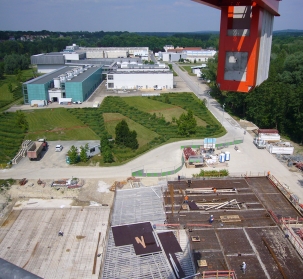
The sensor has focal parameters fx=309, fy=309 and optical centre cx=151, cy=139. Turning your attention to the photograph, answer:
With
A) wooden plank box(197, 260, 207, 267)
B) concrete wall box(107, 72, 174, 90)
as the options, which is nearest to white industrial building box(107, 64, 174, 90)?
concrete wall box(107, 72, 174, 90)

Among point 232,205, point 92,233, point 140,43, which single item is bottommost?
point 92,233

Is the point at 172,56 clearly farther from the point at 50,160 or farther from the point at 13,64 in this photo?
the point at 50,160

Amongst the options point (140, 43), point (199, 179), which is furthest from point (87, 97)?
point (140, 43)

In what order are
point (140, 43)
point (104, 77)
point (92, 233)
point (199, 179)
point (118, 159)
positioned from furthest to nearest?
point (140, 43), point (104, 77), point (118, 159), point (199, 179), point (92, 233)

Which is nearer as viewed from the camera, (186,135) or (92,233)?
(92,233)

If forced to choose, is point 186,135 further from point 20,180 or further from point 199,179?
point 20,180

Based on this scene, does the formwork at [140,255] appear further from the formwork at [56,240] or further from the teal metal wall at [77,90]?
the teal metal wall at [77,90]

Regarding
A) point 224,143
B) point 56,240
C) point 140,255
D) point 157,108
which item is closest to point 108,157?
point 56,240

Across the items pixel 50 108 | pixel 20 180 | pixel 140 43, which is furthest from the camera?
pixel 140 43
